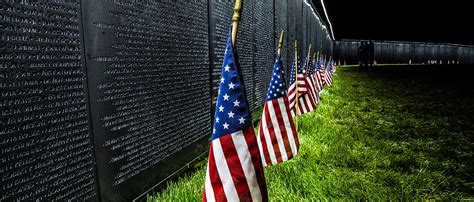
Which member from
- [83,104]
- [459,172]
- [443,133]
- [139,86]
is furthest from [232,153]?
[443,133]

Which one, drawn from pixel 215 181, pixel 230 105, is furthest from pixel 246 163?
pixel 230 105

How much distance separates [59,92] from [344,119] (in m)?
5.62

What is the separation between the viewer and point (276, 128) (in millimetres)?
3363

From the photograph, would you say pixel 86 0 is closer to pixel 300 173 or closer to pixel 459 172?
pixel 300 173

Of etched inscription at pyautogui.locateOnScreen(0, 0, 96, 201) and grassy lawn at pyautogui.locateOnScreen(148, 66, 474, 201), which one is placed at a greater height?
etched inscription at pyautogui.locateOnScreen(0, 0, 96, 201)

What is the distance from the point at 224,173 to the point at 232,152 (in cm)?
12

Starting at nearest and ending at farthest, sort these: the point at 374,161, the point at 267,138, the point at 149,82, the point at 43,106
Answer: the point at 43,106, the point at 149,82, the point at 267,138, the point at 374,161

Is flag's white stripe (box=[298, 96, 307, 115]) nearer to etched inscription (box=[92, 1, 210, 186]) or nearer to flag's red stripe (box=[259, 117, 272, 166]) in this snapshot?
etched inscription (box=[92, 1, 210, 186])

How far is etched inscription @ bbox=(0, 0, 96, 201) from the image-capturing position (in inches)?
68.3

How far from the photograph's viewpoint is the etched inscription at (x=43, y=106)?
174 centimetres

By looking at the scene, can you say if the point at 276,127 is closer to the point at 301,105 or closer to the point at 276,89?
the point at 276,89

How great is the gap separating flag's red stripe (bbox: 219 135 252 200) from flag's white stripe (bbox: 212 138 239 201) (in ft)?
0.05

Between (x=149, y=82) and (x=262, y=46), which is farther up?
(x=262, y=46)

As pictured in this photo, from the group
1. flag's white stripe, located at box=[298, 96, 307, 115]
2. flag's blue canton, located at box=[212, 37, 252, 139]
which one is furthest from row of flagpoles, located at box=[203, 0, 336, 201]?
flag's white stripe, located at box=[298, 96, 307, 115]
